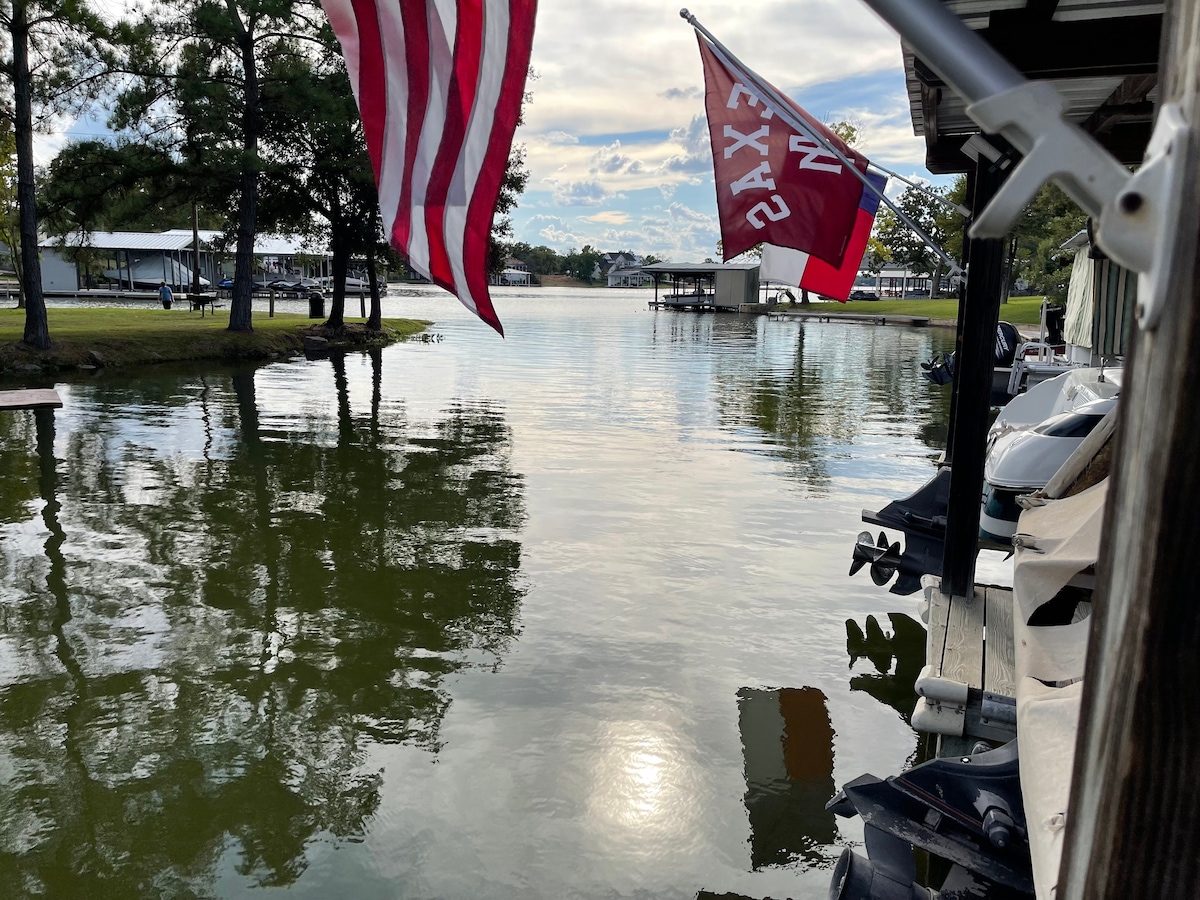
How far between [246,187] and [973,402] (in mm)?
24766

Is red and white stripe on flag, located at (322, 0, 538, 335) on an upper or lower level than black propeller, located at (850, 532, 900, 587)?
upper

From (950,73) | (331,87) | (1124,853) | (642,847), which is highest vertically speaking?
(331,87)

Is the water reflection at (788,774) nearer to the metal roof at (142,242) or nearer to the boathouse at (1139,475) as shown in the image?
the boathouse at (1139,475)

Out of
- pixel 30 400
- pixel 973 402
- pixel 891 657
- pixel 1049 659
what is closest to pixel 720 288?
pixel 30 400

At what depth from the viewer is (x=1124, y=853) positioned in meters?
1.56

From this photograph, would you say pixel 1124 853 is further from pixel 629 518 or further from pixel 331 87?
pixel 331 87

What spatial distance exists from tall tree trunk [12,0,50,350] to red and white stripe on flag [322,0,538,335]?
19146 mm

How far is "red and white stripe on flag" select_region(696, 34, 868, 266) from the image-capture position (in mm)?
6434

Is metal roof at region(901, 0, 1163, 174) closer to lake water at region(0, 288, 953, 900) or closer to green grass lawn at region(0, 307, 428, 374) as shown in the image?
lake water at region(0, 288, 953, 900)

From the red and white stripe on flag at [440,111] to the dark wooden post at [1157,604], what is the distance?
2643mm

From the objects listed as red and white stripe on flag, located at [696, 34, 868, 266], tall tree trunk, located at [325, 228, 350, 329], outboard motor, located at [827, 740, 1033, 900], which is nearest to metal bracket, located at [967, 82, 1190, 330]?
outboard motor, located at [827, 740, 1033, 900]

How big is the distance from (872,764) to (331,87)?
26.2 metres

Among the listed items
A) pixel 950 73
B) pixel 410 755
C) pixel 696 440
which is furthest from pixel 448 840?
pixel 696 440

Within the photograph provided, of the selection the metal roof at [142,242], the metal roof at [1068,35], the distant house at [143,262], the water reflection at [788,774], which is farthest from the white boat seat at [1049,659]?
the metal roof at [142,242]
